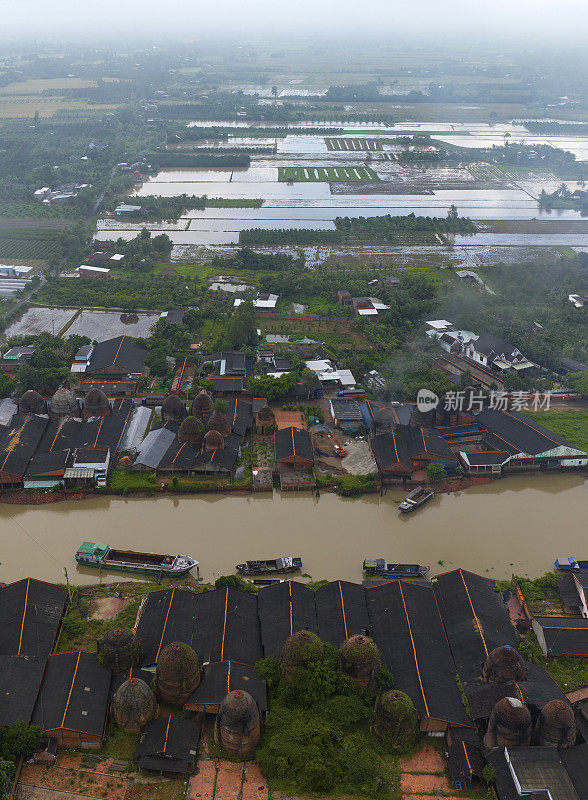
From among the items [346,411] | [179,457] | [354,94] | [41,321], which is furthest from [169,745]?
[354,94]

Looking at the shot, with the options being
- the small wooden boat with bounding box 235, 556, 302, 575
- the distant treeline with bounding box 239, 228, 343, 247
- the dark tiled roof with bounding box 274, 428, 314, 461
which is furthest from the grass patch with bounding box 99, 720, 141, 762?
the distant treeline with bounding box 239, 228, 343, 247

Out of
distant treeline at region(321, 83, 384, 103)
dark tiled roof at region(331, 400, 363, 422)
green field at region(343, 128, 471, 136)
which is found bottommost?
dark tiled roof at region(331, 400, 363, 422)

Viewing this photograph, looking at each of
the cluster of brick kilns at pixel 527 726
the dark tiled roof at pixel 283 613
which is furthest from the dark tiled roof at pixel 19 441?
the cluster of brick kilns at pixel 527 726

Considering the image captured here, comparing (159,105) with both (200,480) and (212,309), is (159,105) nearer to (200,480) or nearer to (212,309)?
(212,309)

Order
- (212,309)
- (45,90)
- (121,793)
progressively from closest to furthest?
(121,793), (212,309), (45,90)

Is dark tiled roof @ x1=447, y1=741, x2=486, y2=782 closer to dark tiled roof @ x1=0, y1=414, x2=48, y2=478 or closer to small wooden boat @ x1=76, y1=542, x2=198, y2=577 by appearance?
small wooden boat @ x1=76, y1=542, x2=198, y2=577

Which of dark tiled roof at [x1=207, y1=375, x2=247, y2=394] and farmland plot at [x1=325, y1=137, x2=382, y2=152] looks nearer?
dark tiled roof at [x1=207, y1=375, x2=247, y2=394]

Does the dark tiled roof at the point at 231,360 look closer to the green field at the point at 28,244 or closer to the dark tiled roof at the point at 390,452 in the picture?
the dark tiled roof at the point at 390,452

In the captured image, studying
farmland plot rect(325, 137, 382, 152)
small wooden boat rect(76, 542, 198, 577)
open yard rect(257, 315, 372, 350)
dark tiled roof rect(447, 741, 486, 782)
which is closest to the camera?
dark tiled roof rect(447, 741, 486, 782)

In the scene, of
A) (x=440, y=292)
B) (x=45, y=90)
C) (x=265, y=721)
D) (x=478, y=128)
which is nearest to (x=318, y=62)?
(x=45, y=90)
